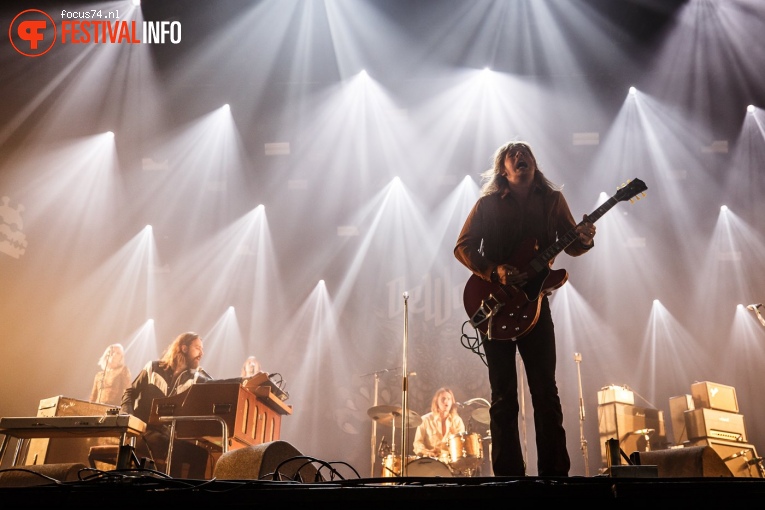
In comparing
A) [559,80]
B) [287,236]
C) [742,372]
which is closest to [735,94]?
[559,80]

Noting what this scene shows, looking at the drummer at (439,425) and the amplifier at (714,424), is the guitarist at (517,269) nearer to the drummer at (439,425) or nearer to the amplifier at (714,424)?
the drummer at (439,425)

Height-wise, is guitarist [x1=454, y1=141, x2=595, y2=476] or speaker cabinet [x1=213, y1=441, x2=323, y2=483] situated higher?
guitarist [x1=454, y1=141, x2=595, y2=476]

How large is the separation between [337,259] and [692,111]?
251 inches

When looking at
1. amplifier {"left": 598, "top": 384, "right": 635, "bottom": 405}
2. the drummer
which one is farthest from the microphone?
the drummer

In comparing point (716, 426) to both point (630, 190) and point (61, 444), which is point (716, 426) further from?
point (61, 444)

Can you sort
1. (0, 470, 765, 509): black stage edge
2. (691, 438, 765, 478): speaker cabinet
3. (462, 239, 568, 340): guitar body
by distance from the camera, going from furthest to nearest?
(691, 438, 765, 478): speaker cabinet → (462, 239, 568, 340): guitar body → (0, 470, 765, 509): black stage edge

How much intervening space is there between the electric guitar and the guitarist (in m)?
0.04

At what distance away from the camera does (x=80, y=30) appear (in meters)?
8.99

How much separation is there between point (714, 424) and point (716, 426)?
0.04 meters

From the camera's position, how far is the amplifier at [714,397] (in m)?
8.13

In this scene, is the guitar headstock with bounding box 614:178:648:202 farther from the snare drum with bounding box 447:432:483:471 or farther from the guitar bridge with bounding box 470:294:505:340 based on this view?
the snare drum with bounding box 447:432:483:471

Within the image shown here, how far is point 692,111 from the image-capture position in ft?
31.7

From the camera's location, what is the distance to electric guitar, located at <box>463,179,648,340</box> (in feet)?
9.84

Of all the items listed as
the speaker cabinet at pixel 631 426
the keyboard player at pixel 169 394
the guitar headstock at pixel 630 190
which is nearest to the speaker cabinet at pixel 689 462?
the guitar headstock at pixel 630 190
